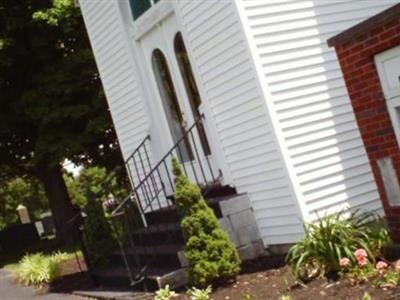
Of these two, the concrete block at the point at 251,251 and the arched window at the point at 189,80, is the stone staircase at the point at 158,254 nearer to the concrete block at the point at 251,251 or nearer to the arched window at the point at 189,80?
the concrete block at the point at 251,251

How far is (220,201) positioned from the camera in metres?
7.74

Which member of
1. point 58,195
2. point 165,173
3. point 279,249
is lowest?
point 279,249

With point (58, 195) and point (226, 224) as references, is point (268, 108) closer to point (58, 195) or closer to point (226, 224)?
point (226, 224)

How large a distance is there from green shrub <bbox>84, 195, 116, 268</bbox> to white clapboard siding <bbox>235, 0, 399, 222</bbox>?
A: 3948 millimetres

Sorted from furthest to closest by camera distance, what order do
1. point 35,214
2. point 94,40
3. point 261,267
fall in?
point 35,214 → point 94,40 → point 261,267

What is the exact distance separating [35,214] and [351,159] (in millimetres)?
42429

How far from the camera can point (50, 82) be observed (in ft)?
56.9

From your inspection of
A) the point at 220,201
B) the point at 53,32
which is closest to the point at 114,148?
the point at 53,32

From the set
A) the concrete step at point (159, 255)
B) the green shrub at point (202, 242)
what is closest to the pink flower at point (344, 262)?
the green shrub at point (202, 242)

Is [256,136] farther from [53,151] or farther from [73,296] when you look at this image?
[53,151]

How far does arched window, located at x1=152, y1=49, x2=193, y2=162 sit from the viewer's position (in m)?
9.61

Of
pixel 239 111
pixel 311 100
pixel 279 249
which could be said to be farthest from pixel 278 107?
pixel 279 249

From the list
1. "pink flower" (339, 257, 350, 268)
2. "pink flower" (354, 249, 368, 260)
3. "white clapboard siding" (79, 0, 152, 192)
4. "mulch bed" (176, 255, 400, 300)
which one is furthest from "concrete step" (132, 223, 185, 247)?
"pink flower" (354, 249, 368, 260)

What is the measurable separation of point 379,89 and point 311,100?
173 centimetres
